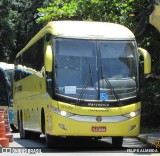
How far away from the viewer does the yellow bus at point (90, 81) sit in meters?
13.6

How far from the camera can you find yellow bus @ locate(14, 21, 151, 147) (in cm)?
1361

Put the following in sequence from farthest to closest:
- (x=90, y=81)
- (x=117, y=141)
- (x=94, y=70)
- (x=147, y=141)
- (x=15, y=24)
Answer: (x=15, y=24)
(x=147, y=141)
(x=117, y=141)
(x=94, y=70)
(x=90, y=81)

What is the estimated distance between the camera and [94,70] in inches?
552

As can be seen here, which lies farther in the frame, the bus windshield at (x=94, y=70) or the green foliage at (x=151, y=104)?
the green foliage at (x=151, y=104)

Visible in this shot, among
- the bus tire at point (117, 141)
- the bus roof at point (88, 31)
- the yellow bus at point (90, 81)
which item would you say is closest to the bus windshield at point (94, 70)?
the yellow bus at point (90, 81)

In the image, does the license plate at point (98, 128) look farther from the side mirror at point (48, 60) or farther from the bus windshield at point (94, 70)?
the side mirror at point (48, 60)

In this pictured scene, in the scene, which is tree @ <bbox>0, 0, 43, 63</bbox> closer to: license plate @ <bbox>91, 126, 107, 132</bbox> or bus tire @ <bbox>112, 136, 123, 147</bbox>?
bus tire @ <bbox>112, 136, 123, 147</bbox>

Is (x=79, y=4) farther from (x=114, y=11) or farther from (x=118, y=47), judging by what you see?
(x=118, y=47)

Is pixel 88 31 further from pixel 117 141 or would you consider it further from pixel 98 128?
pixel 117 141

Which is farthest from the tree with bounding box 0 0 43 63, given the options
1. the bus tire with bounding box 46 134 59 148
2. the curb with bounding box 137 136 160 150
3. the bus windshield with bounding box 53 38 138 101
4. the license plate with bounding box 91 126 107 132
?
the license plate with bounding box 91 126 107 132

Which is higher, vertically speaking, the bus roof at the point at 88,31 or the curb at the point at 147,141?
the bus roof at the point at 88,31

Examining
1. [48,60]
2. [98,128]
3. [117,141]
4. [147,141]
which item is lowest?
[147,141]

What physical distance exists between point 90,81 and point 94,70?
360 mm

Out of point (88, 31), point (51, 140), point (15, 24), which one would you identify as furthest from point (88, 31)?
point (15, 24)
